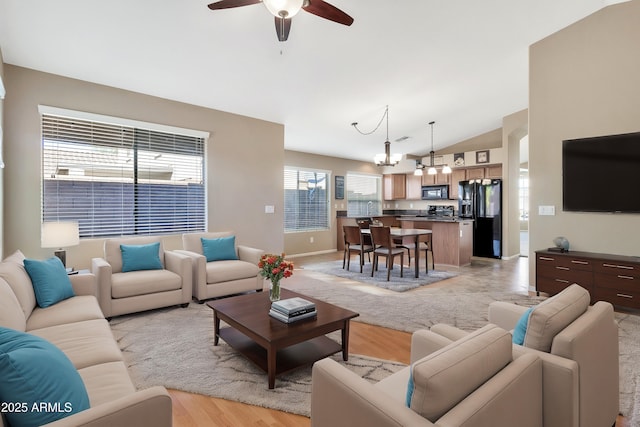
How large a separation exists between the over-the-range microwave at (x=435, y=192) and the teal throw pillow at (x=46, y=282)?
25.8 feet

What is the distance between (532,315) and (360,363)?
1.38 m

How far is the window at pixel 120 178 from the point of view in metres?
3.81

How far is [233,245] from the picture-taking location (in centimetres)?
447

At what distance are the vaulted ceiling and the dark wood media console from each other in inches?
A: 112

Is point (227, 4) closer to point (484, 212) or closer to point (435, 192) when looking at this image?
point (484, 212)

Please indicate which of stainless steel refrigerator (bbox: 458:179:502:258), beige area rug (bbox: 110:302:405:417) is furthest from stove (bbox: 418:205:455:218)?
beige area rug (bbox: 110:302:405:417)

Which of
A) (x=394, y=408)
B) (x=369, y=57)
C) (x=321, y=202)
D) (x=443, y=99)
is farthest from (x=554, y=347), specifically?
(x=321, y=202)

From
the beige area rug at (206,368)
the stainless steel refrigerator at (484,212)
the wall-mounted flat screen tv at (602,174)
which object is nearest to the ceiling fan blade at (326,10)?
the beige area rug at (206,368)

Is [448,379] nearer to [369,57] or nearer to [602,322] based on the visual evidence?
[602,322]

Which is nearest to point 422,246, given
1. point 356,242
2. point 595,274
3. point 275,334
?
point 356,242

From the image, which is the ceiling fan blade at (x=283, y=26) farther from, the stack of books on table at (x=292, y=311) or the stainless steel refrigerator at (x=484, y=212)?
the stainless steel refrigerator at (x=484, y=212)

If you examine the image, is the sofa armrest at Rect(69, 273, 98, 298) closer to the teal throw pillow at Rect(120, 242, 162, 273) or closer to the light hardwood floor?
the teal throw pillow at Rect(120, 242, 162, 273)

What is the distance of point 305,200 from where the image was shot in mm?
7957

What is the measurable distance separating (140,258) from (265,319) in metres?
2.16
